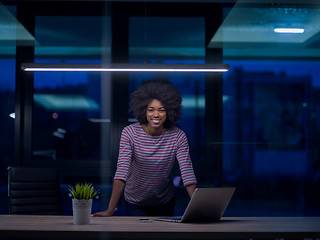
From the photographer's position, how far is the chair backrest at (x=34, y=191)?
3629 mm

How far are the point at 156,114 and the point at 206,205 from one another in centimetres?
104

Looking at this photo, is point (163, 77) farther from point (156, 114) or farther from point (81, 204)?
point (81, 204)

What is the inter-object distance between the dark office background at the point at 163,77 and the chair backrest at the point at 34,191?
143cm

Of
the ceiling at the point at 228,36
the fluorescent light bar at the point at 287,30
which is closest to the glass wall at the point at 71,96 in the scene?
the ceiling at the point at 228,36

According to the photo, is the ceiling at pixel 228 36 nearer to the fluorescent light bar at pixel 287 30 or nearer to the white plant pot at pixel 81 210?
the fluorescent light bar at pixel 287 30

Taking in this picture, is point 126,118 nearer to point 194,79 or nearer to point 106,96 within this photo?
point 106,96

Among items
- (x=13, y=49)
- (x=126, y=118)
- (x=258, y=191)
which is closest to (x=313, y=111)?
(x=258, y=191)

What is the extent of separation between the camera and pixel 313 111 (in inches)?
229

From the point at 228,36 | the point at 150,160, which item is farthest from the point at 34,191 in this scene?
the point at 228,36

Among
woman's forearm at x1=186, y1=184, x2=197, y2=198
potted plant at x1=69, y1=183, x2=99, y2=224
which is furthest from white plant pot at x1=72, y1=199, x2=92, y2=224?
woman's forearm at x1=186, y1=184, x2=197, y2=198

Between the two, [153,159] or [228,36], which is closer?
[153,159]

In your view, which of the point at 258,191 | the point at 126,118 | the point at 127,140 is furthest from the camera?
the point at 258,191

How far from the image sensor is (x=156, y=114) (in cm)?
342

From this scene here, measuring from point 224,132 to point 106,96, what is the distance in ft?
5.00
